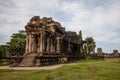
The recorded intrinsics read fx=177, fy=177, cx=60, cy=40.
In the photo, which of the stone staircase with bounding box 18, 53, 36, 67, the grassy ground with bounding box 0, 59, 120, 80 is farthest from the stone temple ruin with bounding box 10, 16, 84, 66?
the grassy ground with bounding box 0, 59, 120, 80

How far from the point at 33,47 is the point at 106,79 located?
3153cm

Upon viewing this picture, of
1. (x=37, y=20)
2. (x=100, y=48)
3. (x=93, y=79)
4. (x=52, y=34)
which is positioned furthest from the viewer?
(x=100, y=48)

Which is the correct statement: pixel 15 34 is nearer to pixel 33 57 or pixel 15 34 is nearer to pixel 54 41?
pixel 54 41

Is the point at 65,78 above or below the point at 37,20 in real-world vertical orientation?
below

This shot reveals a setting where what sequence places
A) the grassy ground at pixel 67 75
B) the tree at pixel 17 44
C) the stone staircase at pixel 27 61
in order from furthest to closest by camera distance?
1. the tree at pixel 17 44
2. the stone staircase at pixel 27 61
3. the grassy ground at pixel 67 75

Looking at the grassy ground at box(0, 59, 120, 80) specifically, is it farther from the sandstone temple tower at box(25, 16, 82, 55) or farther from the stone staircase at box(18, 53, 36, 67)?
the sandstone temple tower at box(25, 16, 82, 55)

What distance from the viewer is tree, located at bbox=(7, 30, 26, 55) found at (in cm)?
5769

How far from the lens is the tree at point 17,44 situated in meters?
57.7

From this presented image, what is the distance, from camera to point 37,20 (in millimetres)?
39469

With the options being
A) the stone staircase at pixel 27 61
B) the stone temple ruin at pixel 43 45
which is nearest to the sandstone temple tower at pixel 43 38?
the stone temple ruin at pixel 43 45

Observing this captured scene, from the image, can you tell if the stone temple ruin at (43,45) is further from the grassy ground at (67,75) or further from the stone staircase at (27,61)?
the grassy ground at (67,75)

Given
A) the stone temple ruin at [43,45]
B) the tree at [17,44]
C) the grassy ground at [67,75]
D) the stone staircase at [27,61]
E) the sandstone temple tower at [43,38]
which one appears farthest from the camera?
the tree at [17,44]

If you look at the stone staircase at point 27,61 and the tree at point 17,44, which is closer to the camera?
the stone staircase at point 27,61

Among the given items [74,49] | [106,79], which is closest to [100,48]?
[74,49]
